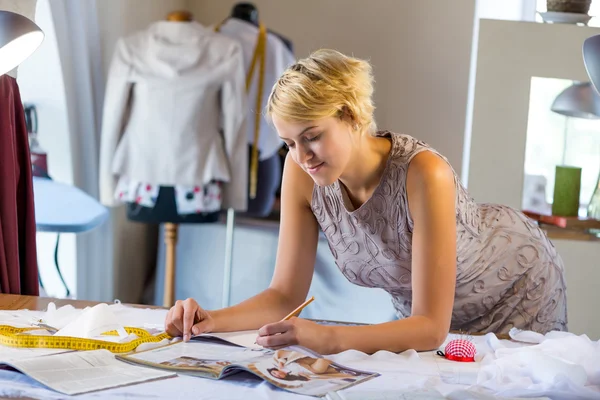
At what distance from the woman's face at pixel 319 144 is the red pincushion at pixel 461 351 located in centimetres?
43

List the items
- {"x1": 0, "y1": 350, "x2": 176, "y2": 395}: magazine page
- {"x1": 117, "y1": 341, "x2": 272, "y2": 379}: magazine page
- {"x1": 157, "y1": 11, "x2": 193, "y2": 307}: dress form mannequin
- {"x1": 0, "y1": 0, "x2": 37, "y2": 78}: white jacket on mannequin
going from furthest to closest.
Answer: {"x1": 157, "y1": 11, "x2": 193, "y2": 307}: dress form mannequin
{"x1": 0, "y1": 0, "x2": 37, "y2": 78}: white jacket on mannequin
{"x1": 117, "y1": 341, "x2": 272, "y2": 379}: magazine page
{"x1": 0, "y1": 350, "x2": 176, "y2": 395}: magazine page

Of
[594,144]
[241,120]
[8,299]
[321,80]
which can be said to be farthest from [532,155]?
[8,299]

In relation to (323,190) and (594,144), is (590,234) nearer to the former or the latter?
(594,144)

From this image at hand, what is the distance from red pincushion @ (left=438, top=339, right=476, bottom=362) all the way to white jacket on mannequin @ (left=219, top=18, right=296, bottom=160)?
2.51 metres

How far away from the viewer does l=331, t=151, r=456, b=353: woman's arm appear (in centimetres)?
166

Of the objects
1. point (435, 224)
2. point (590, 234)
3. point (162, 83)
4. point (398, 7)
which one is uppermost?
point (398, 7)

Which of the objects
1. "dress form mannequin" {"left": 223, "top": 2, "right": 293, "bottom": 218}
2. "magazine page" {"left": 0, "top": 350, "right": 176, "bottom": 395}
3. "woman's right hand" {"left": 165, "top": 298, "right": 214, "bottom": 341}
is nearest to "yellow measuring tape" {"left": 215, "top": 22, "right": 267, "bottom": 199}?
"dress form mannequin" {"left": 223, "top": 2, "right": 293, "bottom": 218}

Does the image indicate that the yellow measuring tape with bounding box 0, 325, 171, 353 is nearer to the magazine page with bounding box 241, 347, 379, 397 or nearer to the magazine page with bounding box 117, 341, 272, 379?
the magazine page with bounding box 117, 341, 272, 379

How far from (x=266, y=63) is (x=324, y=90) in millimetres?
2414

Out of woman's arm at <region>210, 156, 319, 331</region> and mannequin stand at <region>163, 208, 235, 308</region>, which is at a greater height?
woman's arm at <region>210, 156, 319, 331</region>

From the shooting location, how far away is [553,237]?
319 cm

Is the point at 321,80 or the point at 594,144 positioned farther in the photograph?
the point at 594,144

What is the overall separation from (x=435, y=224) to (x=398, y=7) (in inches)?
148

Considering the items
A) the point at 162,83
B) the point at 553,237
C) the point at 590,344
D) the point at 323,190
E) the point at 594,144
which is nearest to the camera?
the point at 590,344
